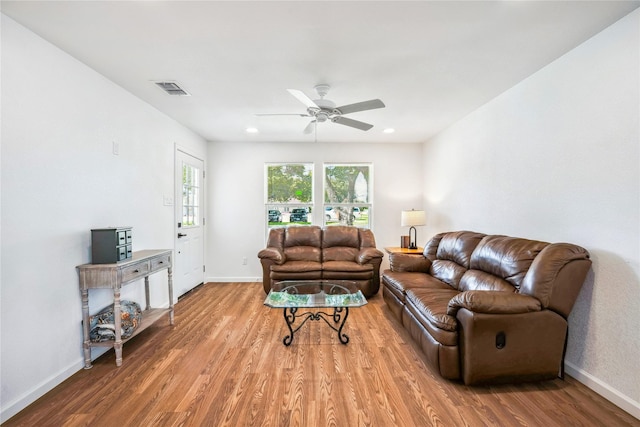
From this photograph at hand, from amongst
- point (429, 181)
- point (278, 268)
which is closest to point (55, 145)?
point (278, 268)

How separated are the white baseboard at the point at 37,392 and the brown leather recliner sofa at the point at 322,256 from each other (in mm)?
2310

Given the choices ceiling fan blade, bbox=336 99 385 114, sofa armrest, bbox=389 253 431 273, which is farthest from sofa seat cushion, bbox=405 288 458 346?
ceiling fan blade, bbox=336 99 385 114

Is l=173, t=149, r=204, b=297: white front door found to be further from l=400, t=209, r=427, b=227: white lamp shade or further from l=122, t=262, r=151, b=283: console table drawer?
l=400, t=209, r=427, b=227: white lamp shade

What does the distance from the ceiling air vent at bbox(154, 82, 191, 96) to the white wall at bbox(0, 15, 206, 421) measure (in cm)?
41

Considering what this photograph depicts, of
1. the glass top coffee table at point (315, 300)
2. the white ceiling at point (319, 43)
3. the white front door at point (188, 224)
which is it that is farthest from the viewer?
the white front door at point (188, 224)

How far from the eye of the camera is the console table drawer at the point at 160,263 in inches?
115

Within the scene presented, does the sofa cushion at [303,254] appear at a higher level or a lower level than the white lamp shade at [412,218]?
lower

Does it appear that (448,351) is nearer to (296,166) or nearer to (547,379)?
(547,379)

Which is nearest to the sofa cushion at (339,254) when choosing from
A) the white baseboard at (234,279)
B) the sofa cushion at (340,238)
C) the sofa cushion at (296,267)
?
the sofa cushion at (340,238)

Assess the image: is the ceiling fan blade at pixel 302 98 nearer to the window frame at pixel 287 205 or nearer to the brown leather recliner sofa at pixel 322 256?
the brown leather recliner sofa at pixel 322 256

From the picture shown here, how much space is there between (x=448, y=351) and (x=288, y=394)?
1187 mm

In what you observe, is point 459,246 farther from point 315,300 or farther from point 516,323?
point 315,300

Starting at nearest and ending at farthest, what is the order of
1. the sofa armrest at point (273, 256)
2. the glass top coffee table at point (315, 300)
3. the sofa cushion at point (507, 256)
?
the sofa cushion at point (507, 256)
the glass top coffee table at point (315, 300)
the sofa armrest at point (273, 256)

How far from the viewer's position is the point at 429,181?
16.6 ft
